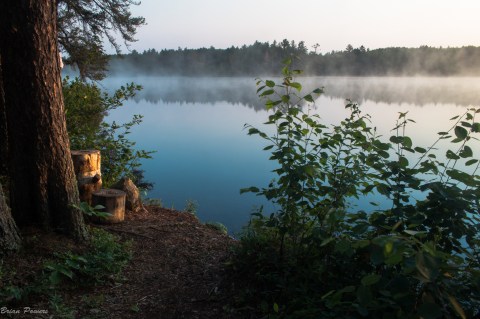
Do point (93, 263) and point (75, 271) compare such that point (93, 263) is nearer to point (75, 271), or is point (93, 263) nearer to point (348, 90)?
point (75, 271)

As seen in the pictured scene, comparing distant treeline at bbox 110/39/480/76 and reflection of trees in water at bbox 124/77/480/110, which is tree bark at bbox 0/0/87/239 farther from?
reflection of trees in water at bbox 124/77/480/110

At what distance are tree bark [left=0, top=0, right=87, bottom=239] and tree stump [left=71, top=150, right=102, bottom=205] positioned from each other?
1393 mm

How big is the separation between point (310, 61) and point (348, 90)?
1262 centimetres

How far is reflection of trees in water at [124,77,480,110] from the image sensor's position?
135 ft

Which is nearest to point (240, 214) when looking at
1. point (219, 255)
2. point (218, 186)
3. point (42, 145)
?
point (218, 186)

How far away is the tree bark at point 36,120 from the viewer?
3.68 metres

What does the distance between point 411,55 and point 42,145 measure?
204 ft

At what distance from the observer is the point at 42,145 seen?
12.5 ft

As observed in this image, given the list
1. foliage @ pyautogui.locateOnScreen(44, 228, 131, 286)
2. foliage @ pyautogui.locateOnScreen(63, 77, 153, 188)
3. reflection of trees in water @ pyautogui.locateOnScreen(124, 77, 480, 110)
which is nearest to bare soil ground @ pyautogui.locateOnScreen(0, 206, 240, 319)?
foliage @ pyautogui.locateOnScreen(44, 228, 131, 286)

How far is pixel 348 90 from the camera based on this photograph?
5534 centimetres

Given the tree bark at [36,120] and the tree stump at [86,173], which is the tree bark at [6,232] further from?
the tree stump at [86,173]

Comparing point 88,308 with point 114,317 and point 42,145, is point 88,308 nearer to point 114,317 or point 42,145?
point 114,317

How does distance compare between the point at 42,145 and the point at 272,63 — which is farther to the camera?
the point at 272,63

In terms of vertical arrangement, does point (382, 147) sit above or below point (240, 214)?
above
